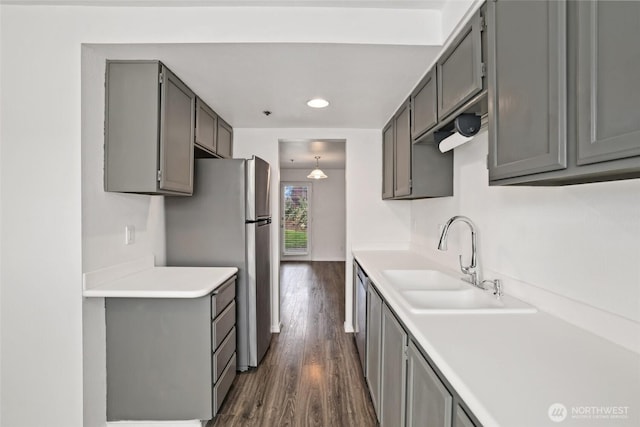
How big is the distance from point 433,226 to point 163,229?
2.16 m

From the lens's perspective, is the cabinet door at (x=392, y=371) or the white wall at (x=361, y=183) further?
the white wall at (x=361, y=183)

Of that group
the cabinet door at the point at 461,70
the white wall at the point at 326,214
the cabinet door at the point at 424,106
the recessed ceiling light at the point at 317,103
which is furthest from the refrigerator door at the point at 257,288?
the white wall at the point at 326,214

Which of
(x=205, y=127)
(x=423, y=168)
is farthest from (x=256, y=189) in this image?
(x=423, y=168)

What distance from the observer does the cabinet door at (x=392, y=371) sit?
1464 millimetres

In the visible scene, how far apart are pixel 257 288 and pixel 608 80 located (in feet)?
8.28

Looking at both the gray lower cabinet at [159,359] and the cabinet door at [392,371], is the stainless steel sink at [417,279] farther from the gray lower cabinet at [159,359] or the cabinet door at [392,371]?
the gray lower cabinet at [159,359]

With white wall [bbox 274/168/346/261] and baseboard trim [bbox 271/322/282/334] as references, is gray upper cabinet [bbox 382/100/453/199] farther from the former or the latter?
white wall [bbox 274/168/346/261]

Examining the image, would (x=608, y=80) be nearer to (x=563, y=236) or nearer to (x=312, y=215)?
(x=563, y=236)

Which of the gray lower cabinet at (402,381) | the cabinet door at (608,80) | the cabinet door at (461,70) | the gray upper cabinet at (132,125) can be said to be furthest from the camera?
the gray upper cabinet at (132,125)

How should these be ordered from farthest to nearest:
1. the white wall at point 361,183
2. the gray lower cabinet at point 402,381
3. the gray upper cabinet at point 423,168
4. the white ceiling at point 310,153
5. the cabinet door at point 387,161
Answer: the white ceiling at point 310,153, the white wall at point 361,183, the cabinet door at point 387,161, the gray upper cabinet at point 423,168, the gray lower cabinet at point 402,381

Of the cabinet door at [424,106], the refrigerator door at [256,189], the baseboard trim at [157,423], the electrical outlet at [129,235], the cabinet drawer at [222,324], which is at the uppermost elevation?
the cabinet door at [424,106]

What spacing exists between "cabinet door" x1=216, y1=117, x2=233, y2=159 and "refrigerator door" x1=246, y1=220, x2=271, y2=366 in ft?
2.55

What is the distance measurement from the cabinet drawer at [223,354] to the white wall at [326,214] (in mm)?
6185

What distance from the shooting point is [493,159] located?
1217mm
